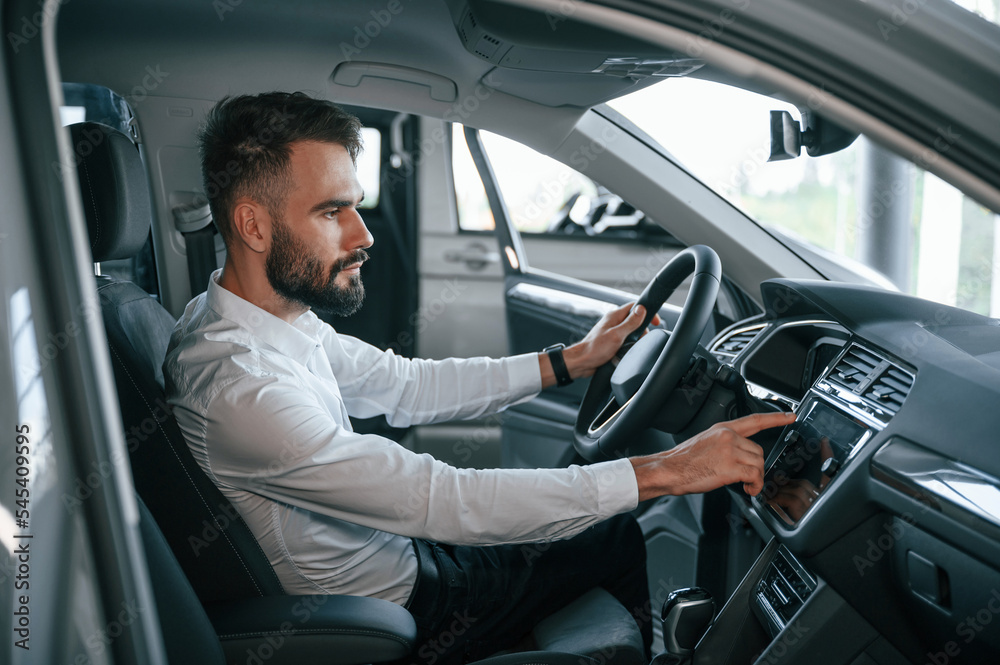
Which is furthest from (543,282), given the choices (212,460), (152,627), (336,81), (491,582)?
(152,627)

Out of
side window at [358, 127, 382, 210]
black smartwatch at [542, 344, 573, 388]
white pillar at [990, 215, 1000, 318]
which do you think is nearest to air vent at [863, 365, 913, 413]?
black smartwatch at [542, 344, 573, 388]

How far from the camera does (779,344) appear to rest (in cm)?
148

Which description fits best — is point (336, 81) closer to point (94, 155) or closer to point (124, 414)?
point (94, 155)

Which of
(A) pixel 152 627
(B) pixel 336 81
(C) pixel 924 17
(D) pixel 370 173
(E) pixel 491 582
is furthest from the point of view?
(D) pixel 370 173

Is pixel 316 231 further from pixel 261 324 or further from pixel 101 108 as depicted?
pixel 101 108

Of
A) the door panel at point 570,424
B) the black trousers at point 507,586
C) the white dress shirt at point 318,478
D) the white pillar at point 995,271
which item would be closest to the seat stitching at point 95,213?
the white dress shirt at point 318,478

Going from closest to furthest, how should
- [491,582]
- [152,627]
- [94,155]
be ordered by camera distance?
[152,627] → [94,155] → [491,582]

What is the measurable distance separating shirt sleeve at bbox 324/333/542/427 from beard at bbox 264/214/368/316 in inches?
15.2

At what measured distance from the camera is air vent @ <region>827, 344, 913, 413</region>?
1.11 meters

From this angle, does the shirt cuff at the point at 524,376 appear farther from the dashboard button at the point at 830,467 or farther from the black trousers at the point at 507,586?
the dashboard button at the point at 830,467

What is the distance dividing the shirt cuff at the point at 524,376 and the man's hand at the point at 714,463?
68cm

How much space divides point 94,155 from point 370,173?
2483 mm

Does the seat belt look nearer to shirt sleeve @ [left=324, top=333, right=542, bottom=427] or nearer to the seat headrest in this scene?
shirt sleeve @ [left=324, top=333, right=542, bottom=427]

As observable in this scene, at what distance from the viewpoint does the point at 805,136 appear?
125 centimetres
